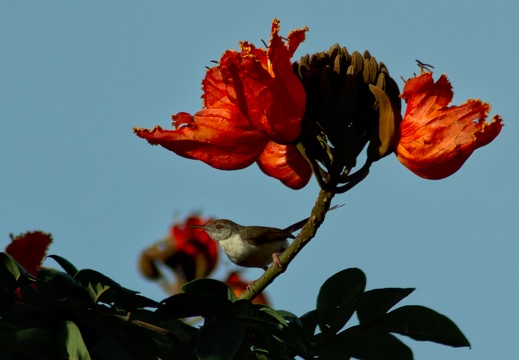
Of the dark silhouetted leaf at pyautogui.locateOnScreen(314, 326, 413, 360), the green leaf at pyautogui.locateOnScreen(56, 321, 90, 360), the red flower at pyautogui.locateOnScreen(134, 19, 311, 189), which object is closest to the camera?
the green leaf at pyautogui.locateOnScreen(56, 321, 90, 360)

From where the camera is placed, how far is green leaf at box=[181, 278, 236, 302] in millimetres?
2617

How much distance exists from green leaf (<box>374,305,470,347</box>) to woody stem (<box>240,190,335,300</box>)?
1.06ft

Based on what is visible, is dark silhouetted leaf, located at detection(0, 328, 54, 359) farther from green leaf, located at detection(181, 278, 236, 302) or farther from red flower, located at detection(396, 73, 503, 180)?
red flower, located at detection(396, 73, 503, 180)

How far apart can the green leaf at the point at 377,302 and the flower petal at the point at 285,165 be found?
657 millimetres

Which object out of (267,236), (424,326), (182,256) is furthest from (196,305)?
(267,236)

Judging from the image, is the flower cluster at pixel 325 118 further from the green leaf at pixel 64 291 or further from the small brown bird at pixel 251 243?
the small brown bird at pixel 251 243

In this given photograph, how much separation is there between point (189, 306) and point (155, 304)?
0.11 meters

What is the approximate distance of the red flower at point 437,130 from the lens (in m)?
3.04

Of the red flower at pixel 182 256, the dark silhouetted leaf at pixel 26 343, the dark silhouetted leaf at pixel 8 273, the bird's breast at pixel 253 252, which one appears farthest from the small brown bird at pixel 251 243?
the dark silhouetted leaf at pixel 26 343

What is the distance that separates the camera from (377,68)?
3135mm

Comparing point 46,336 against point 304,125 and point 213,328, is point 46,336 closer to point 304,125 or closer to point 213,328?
point 213,328

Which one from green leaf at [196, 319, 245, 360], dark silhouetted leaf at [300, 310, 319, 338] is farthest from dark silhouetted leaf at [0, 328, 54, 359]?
dark silhouetted leaf at [300, 310, 319, 338]

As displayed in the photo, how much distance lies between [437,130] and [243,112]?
2.06ft

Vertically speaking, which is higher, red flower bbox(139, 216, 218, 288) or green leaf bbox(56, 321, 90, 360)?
red flower bbox(139, 216, 218, 288)
